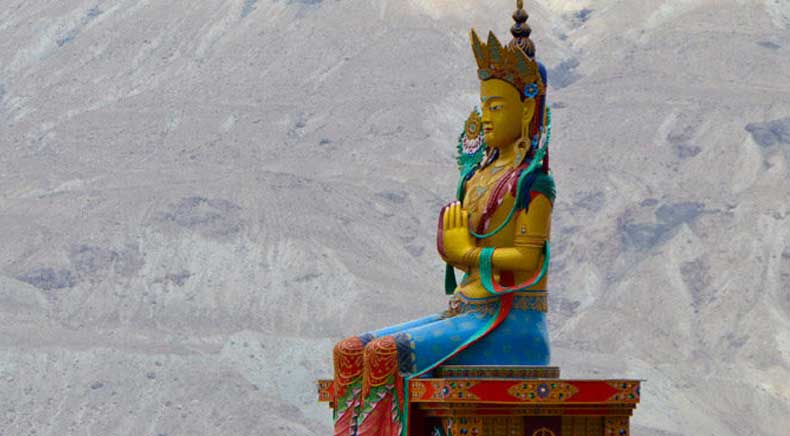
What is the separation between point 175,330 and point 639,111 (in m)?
A: 23.7

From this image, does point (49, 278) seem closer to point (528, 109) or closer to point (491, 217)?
point (528, 109)

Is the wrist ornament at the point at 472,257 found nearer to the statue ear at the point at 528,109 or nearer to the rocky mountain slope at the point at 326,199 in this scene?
the statue ear at the point at 528,109

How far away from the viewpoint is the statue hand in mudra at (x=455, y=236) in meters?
11.1

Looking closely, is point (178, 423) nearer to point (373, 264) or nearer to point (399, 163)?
point (373, 264)

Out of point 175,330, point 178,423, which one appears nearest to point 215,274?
point 175,330

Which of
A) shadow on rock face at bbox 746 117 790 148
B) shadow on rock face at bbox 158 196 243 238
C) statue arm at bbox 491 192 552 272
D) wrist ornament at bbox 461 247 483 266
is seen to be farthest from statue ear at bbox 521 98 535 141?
shadow on rock face at bbox 746 117 790 148

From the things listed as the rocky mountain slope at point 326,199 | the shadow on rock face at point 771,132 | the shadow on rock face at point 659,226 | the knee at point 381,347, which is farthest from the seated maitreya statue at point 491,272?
the shadow on rock face at point 771,132

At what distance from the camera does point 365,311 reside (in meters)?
60.9

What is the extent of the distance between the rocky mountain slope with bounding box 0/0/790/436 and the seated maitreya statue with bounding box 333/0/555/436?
4232cm

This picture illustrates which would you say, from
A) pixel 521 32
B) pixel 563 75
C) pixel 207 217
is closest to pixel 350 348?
pixel 521 32

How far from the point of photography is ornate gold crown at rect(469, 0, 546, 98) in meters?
11.2

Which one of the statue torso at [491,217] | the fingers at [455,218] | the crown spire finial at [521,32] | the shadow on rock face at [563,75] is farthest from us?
the shadow on rock face at [563,75]

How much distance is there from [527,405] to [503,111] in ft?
6.71

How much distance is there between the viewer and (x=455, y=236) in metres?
11.1
